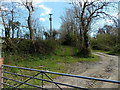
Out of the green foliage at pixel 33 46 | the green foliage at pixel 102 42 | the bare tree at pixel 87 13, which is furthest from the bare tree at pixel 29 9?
the green foliage at pixel 102 42

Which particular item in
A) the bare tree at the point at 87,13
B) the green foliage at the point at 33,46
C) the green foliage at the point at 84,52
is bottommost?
the green foliage at the point at 84,52

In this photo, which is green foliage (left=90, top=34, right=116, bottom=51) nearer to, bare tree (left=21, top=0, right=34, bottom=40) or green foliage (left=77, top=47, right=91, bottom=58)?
green foliage (left=77, top=47, right=91, bottom=58)

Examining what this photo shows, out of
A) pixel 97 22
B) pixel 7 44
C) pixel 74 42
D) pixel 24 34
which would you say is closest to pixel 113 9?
pixel 97 22

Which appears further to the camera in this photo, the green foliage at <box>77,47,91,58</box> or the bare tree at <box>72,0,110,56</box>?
the green foliage at <box>77,47,91,58</box>

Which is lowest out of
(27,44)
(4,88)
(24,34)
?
(4,88)

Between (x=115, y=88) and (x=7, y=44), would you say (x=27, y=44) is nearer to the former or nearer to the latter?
(x=7, y=44)

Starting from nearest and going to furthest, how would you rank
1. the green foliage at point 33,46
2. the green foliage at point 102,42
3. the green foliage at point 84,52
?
the green foliage at point 33,46 → the green foliage at point 84,52 → the green foliage at point 102,42

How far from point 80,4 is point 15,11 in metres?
6.51

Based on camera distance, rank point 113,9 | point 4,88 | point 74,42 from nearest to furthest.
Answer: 1. point 4,88
2. point 113,9
3. point 74,42

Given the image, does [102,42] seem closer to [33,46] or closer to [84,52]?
[84,52]

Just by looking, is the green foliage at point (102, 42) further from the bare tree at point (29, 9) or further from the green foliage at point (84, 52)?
the bare tree at point (29, 9)

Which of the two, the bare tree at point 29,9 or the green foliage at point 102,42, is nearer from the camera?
the bare tree at point 29,9

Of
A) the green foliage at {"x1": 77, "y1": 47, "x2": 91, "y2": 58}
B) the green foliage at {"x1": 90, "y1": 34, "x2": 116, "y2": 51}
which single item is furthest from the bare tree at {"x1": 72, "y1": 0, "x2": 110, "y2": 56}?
the green foliage at {"x1": 90, "y1": 34, "x2": 116, "y2": 51}

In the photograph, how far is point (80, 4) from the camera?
11703 mm
